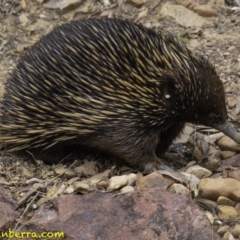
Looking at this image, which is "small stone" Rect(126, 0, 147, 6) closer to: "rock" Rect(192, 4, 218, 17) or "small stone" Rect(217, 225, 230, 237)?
"rock" Rect(192, 4, 218, 17)

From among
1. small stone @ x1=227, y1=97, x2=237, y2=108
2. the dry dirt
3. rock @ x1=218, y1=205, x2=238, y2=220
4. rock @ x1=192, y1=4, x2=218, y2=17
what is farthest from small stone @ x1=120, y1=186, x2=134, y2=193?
rock @ x1=192, y1=4, x2=218, y2=17

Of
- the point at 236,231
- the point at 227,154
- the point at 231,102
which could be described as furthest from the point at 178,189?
the point at 231,102

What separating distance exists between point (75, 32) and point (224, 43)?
6.53 ft

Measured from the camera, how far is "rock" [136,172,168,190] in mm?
3871

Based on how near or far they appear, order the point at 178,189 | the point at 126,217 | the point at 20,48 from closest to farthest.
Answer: the point at 126,217 < the point at 178,189 < the point at 20,48

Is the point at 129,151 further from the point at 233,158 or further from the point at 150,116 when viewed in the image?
the point at 233,158

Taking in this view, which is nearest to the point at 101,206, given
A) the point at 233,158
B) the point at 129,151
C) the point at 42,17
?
the point at 129,151

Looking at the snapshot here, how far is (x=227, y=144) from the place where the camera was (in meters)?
4.71

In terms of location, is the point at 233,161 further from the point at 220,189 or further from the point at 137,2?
the point at 137,2

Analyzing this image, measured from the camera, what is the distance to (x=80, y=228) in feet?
10.7

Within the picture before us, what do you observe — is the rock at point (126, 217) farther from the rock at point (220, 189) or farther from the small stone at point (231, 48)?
the small stone at point (231, 48)

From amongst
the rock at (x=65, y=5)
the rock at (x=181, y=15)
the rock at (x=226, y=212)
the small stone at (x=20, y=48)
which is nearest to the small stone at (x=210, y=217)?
the rock at (x=226, y=212)

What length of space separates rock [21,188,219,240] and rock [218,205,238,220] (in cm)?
32

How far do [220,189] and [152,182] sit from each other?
42 cm
